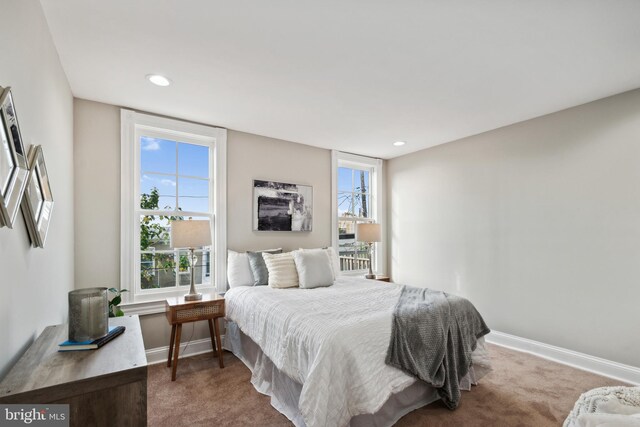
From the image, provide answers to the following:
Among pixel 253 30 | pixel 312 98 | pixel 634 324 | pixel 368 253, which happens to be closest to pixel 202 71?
pixel 253 30

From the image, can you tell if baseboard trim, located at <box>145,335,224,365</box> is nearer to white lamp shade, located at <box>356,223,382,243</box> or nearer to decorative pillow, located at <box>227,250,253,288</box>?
decorative pillow, located at <box>227,250,253,288</box>

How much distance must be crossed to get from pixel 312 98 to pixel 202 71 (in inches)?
37.2

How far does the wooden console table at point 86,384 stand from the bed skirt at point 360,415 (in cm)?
123

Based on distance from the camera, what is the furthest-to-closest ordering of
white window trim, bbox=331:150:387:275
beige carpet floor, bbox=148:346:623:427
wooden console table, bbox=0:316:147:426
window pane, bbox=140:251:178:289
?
white window trim, bbox=331:150:387:275
window pane, bbox=140:251:178:289
beige carpet floor, bbox=148:346:623:427
wooden console table, bbox=0:316:147:426

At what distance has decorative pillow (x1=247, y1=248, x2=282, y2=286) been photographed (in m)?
3.34

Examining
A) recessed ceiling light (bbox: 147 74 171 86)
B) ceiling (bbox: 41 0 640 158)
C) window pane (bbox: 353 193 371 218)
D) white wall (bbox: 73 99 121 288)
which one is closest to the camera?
ceiling (bbox: 41 0 640 158)

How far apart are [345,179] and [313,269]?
1.96 m

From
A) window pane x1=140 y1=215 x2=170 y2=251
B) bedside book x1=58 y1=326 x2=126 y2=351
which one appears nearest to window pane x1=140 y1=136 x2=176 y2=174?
window pane x1=140 y1=215 x2=170 y2=251

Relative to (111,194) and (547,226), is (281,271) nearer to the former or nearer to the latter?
(111,194)

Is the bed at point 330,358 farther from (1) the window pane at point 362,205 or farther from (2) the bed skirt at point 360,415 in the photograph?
(1) the window pane at point 362,205

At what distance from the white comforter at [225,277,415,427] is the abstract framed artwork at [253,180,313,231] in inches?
54.5

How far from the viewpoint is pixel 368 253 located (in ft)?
16.4

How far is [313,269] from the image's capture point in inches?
130

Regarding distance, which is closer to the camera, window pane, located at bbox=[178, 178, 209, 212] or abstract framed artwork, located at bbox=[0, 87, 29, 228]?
abstract framed artwork, located at bbox=[0, 87, 29, 228]
